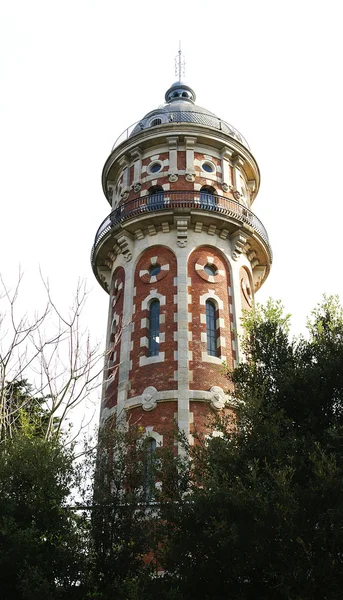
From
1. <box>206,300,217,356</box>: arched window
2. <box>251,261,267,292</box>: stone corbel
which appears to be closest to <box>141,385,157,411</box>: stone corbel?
<box>206,300,217,356</box>: arched window

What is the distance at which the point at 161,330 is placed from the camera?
24656 millimetres

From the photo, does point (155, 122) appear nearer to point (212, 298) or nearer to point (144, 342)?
point (212, 298)

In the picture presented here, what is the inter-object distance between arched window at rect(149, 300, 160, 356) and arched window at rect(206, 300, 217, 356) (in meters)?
2.04

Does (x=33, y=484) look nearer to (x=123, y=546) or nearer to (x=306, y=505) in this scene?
(x=123, y=546)

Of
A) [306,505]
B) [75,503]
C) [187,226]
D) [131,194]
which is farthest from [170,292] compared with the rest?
[306,505]

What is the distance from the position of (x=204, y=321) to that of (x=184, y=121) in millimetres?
11078

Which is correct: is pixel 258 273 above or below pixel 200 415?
above

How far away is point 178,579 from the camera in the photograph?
12.4 meters

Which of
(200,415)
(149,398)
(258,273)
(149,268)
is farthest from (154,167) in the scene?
(200,415)

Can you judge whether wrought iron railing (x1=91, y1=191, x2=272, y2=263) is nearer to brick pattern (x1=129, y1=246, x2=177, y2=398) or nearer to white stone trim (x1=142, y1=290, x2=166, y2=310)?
brick pattern (x1=129, y1=246, x2=177, y2=398)

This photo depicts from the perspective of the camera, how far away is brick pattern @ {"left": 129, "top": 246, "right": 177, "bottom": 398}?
2352cm

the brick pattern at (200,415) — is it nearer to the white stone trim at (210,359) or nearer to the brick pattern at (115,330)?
the white stone trim at (210,359)

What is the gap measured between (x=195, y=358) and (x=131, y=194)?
9681mm

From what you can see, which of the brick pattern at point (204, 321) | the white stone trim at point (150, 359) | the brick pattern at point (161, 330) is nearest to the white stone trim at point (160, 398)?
the brick pattern at point (161, 330)
